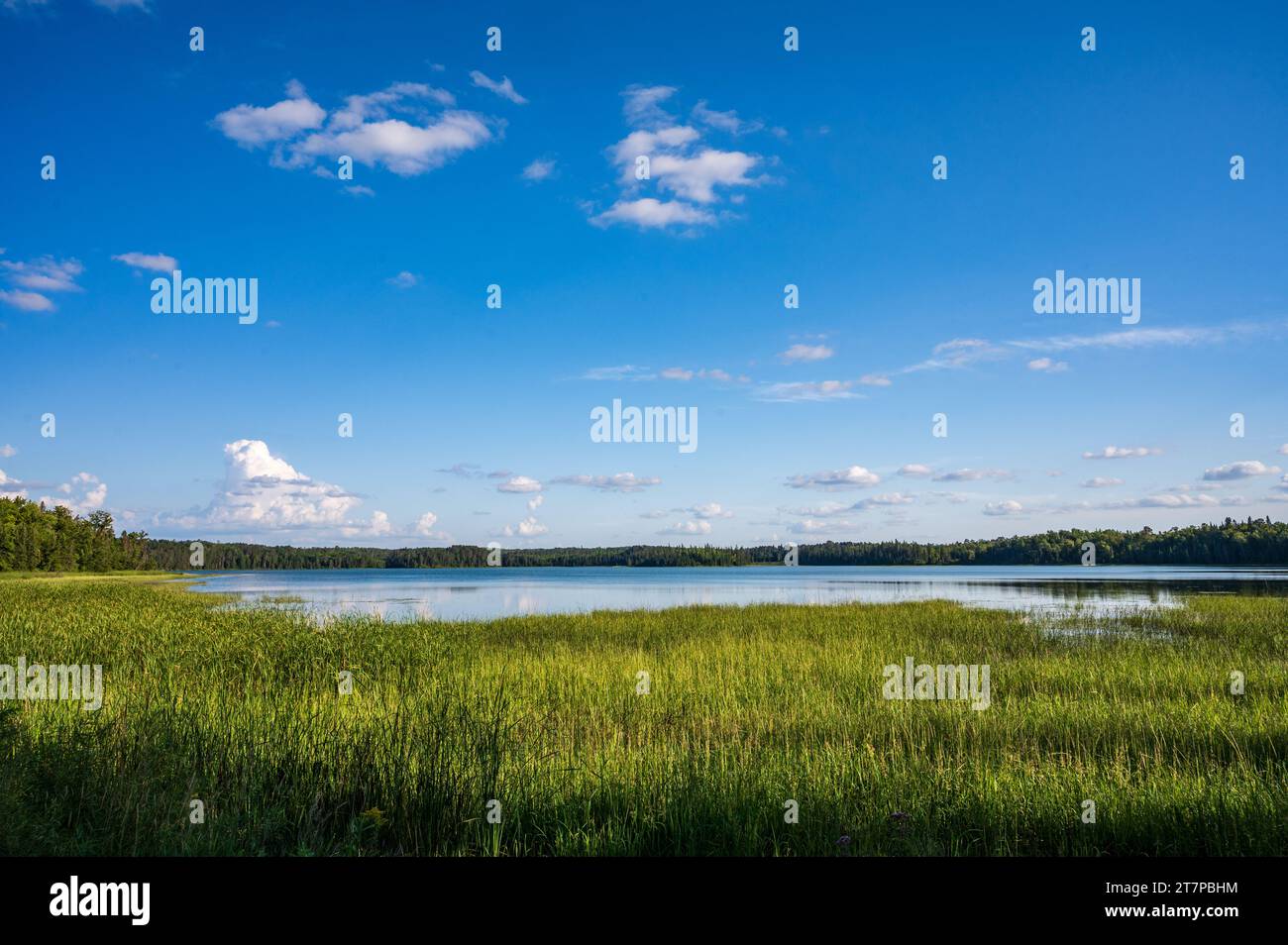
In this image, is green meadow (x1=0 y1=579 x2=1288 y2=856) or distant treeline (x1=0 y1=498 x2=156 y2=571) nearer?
green meadow (x1=0 y1=579 x2=1288 y2=856)

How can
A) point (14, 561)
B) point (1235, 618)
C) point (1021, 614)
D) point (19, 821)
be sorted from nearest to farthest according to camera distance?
point (19, 821) < point (1235, 618) < point (1021, 614) < point (14, 561)

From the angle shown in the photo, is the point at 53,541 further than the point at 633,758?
Yes

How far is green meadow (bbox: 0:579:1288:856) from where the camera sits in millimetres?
6363

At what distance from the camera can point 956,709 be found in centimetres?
1151

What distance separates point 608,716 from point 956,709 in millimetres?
5360

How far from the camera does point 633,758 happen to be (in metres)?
8.35

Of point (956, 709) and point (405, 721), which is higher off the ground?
point (405, 721)

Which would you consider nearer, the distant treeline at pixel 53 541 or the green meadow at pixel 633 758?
the green meadow at pixel 633 758

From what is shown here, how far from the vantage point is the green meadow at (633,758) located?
6.36m
